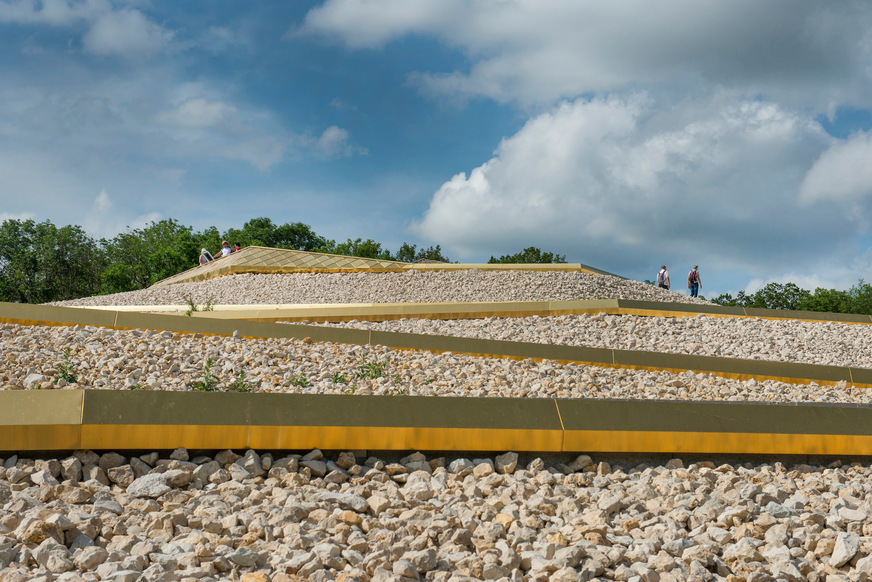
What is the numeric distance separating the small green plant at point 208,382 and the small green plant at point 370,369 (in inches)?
46.7

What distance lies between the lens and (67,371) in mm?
4793

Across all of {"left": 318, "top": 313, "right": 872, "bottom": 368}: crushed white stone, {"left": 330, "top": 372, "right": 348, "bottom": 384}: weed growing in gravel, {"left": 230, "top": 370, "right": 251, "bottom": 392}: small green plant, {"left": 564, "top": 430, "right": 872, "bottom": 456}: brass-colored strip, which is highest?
{"left": 318, "top": 313, "right": 872, "bottom": 368}: crushed white stone

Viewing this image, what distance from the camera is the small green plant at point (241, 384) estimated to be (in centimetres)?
477

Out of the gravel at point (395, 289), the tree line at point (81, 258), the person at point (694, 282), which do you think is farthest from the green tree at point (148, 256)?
the person at point (694, 282)

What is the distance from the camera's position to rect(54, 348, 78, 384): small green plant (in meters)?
4.65

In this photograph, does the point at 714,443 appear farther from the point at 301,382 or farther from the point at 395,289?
the point at 395,289

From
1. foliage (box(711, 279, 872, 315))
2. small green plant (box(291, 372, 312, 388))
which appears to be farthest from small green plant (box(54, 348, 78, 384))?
foliage (box(711, 279, 872, 315))

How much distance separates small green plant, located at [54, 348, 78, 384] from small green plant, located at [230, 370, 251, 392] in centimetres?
117

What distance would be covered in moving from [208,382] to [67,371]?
112cm

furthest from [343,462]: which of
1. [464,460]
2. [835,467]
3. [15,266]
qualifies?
[15,266]

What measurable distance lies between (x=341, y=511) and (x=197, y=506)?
26.8 inches

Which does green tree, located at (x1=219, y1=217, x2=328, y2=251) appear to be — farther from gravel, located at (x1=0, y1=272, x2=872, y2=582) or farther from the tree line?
gravel, located at (x1=0, y1=272, x2=872, y2=582)

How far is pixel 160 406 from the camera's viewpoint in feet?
10.9

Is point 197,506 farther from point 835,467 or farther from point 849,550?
point 835,467
